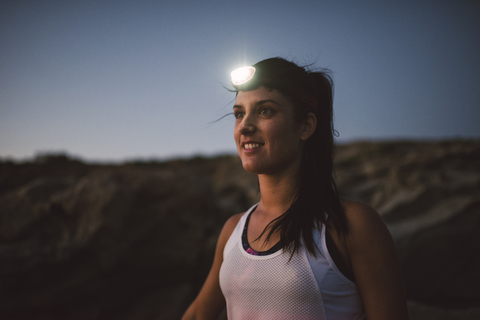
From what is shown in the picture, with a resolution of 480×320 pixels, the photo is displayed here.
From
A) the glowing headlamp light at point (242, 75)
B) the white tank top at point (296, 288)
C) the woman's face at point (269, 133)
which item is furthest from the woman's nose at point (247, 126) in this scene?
the white tank top at point (296, 288)

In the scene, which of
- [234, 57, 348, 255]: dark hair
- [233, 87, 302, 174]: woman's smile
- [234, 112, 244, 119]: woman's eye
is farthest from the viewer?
[234, 112, 244, 119]: woman's eye

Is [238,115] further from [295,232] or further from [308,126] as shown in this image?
[295,232]

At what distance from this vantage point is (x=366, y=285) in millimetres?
1346

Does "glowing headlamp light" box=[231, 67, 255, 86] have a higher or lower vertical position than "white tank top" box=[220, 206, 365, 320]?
higher

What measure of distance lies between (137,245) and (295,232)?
10.3ft

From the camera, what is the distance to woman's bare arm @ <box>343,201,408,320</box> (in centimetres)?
131

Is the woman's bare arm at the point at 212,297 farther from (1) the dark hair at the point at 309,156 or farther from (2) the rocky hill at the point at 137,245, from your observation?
(2) the rocky hill at the point at 137,245

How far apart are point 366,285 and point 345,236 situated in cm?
26

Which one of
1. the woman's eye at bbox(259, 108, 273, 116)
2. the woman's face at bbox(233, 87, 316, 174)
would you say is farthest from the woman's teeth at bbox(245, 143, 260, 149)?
the woman's eye at bbox(259, 108, 273, 116)

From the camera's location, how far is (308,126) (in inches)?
71.8

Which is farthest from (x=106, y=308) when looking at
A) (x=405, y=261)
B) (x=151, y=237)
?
(x=405, y=261)

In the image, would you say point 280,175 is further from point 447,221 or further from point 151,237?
point 447,221

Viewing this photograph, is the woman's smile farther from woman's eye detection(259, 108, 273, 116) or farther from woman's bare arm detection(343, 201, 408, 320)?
woman's bare arm detection(343, 201, 408, 320)

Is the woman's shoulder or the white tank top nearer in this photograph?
the white tank top
